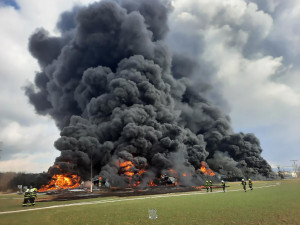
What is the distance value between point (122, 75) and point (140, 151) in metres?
25.1

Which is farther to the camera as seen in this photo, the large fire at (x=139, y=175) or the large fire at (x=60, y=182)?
the large fire at (x=139, y=175)

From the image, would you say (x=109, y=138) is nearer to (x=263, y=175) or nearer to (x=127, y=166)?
(x=127, y=166)

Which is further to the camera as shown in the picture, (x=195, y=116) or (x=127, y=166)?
(x=195, y=116)

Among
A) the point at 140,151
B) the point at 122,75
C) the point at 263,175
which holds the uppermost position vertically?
the point at 122,75

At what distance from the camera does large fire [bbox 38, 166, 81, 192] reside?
182 feet

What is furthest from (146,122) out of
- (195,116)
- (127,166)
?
(195,116)

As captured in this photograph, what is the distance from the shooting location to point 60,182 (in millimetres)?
56500

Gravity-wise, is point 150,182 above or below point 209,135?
below

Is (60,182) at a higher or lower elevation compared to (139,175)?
lower

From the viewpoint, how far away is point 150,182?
62594 mm

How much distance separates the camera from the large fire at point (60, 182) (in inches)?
2183

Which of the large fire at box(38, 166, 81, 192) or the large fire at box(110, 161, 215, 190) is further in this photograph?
the large fire at box(110, 161, 215, 190)

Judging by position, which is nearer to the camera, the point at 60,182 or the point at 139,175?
the point at 60,182

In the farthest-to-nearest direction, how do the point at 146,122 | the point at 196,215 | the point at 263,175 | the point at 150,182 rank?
1. the point at 263,175
2. the point at 146,122
3. the point at 150,182
4. the point at 196,215
